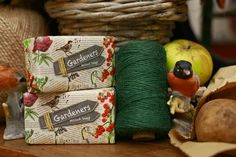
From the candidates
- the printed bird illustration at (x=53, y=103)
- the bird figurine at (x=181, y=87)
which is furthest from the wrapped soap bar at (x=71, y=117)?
the bird figurine at (x=181, y=87)

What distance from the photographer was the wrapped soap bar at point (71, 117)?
2.03 feet

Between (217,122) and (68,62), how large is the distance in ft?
0.89

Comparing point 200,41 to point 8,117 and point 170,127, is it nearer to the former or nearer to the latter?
point 170,127

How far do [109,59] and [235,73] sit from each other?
0.23 metres

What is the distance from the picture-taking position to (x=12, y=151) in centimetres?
61

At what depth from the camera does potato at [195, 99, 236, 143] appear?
527 mm

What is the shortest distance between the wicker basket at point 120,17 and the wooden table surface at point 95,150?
0.77ft

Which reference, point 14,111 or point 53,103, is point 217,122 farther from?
point 14,111

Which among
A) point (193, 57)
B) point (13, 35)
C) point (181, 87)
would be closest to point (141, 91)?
point (181, 87)

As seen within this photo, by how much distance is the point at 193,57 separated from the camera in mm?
722

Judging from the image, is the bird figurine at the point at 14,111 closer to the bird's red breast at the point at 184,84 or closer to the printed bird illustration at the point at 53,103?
the printed bird illustration at the point at 53,103

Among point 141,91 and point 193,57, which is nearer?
point 141,91

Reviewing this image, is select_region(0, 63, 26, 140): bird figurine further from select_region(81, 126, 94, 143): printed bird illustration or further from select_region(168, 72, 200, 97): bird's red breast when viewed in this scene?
select_region(168, 72, 200, 97): bird's red breast

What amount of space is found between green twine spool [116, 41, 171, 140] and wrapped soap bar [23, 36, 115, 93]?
0.03 m
